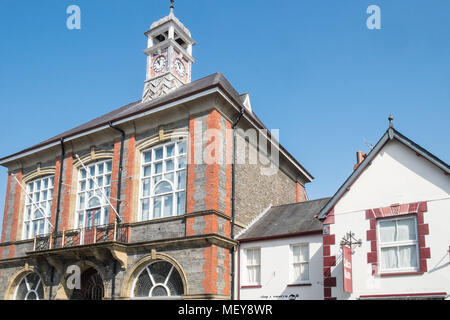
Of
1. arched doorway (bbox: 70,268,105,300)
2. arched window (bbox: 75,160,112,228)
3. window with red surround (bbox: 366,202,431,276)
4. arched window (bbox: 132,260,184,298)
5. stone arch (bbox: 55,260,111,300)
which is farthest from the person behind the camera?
arched window (bbox: 75,160,112,228)

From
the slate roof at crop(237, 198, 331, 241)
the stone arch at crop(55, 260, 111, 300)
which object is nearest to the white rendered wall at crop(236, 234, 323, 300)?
the slate roof at crop(237, 198, 331, 241)

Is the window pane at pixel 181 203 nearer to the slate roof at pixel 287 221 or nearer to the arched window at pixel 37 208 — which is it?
the slate roof at pixel 287 221

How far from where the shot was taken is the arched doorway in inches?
896

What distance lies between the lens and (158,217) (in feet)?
69.6

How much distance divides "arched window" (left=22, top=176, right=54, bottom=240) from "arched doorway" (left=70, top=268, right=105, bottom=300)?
13.1 feet

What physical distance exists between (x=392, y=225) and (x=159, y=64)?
16.7m

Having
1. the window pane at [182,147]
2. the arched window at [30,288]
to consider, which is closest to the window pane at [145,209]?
the window pane at [182,147]

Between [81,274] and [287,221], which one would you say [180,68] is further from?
[81,274]

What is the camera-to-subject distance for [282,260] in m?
19.2

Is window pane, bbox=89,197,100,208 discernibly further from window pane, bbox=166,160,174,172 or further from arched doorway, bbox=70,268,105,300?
window pane, bbox=166,160,174,172

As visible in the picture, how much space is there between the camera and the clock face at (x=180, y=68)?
27.7m

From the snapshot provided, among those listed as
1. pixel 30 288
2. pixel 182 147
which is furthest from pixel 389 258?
pixel 30 288
